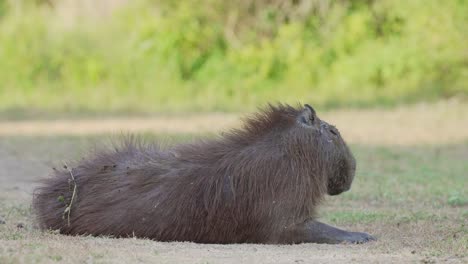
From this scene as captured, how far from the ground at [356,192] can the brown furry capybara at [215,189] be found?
20cm

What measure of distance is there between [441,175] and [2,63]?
44.4 ft

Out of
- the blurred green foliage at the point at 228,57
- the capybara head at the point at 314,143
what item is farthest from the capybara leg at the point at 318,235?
the blurred green foliage at the point at 228,57

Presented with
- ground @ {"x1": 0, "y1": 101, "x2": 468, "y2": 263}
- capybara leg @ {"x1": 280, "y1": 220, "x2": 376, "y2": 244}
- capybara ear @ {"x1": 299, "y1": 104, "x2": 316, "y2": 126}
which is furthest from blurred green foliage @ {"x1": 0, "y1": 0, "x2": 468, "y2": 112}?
capybara leg @ {"x1": 280, "y1": 220, "x2": 376, "y2": 244}

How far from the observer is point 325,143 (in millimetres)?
6773

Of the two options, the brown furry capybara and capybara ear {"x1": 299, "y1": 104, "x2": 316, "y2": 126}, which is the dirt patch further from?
the brown furry capybara

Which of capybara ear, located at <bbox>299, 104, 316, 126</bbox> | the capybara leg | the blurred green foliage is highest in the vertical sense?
Result: the blurred green foliage

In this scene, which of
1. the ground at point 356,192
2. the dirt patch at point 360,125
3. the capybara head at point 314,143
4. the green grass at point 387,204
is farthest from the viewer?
the dirt patch at point 360,125

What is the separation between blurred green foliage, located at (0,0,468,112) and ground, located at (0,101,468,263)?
1506mm

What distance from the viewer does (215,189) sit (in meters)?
6.27

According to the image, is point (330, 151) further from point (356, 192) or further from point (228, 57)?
point (228, 57)

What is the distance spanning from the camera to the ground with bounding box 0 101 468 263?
5.48 metres

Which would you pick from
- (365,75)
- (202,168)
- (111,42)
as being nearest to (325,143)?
(202,168)

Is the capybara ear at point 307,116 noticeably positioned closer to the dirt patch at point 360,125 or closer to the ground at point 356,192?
the ground at point 356,192

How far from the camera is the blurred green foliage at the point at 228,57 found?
19828 millimetres
